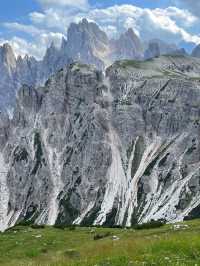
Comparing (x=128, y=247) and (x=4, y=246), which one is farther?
(x=4, y=246)

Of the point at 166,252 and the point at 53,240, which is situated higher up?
the point at 166,252

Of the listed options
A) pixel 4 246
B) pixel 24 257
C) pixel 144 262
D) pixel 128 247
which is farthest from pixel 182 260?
pixel 4 246

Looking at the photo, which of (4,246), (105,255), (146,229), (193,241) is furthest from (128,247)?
(146,229)

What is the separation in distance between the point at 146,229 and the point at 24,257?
2029cm

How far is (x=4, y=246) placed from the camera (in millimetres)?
42219

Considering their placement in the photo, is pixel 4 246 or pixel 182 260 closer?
pixel 182 260

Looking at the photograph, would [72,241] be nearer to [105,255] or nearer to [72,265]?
[105,255]

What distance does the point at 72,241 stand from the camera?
149 feet

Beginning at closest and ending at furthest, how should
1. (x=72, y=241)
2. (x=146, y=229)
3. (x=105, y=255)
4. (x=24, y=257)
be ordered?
(x=105, y=255) < (x=24, y=257) < (x=72, y=241) < (x=146, y=229)

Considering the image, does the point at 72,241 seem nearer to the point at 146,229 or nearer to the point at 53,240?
the point at 53,240

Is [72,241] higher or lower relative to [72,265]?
lower

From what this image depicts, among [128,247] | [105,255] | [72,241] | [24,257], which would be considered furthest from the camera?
[72,241]

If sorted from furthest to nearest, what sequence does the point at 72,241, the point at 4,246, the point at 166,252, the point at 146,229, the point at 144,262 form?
1. the point at 146,229
2. the point at 72,241
3. the point at 4,246
4. the point at 166,252
5. the point at 144,262

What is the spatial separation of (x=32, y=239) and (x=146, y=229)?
13.1 m
